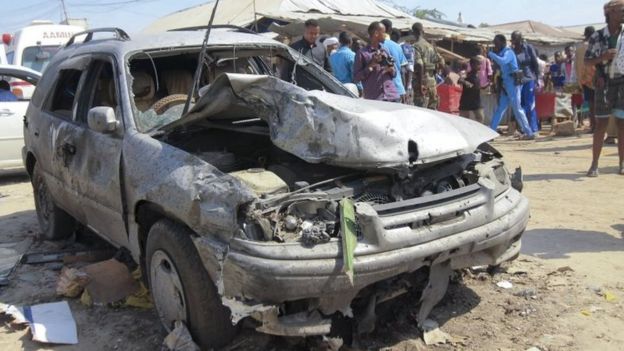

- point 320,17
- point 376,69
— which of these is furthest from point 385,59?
point 320,17

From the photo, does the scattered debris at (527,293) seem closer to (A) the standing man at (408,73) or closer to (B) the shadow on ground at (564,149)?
(A) the standing man at (408,73)

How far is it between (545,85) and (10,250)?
16533 millimetres

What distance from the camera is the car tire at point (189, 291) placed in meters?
3.09

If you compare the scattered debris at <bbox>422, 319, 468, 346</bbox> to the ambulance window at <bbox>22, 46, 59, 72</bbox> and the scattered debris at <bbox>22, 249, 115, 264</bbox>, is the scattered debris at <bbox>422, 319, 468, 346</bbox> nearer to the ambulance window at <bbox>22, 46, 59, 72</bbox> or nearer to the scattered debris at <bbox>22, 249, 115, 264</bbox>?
the scattered debris at <bbox>22, 249, 115, 264</bbox>

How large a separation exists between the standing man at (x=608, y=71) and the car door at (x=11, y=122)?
7.32m

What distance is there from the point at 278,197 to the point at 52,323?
75.7 inches

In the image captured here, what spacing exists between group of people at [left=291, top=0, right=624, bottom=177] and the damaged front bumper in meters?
3.10

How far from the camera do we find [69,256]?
16.8 feet

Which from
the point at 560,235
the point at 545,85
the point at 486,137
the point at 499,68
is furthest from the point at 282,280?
the point at 545,85

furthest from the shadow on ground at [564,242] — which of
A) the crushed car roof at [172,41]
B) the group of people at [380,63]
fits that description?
the crushed car roof at [172,41]

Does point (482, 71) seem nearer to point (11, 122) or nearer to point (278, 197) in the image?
point (11, 122)

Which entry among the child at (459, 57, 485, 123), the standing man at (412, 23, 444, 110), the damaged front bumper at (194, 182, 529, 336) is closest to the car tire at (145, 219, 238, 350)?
the damaged front bumper at (194, 182, 529, 336)

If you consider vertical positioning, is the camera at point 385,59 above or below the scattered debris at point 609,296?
above

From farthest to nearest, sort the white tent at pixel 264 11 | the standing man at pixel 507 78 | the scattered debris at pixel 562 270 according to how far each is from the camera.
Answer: the white tent at pixel 264 11
the standing man at pixel 507 78
the scattered debris at pixel 562 270
